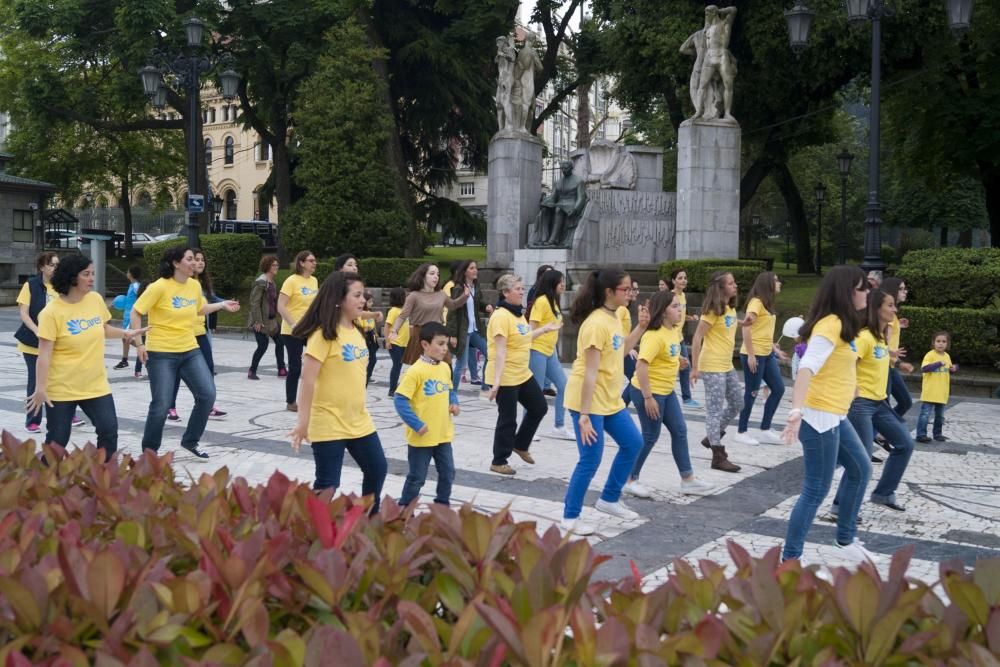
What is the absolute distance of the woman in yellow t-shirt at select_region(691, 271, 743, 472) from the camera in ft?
30.2

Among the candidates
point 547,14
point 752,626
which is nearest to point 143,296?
point 752,626

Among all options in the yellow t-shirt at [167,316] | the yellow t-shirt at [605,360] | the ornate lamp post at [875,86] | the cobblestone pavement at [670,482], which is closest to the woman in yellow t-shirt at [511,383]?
the cobblestone pavement at [670,482]

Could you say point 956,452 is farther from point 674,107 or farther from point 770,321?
point 674,107

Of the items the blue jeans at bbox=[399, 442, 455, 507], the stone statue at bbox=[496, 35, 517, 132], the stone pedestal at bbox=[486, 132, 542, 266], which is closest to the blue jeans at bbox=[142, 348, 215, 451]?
the blue jeans at bbox=[399, 442, 455, 507]

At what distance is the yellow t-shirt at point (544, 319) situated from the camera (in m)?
10.1

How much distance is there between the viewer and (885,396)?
7.07m

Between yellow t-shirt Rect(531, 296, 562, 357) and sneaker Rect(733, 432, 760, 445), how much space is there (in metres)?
2.07

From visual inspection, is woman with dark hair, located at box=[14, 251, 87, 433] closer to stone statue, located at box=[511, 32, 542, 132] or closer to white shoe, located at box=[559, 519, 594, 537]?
white shoe, located at box=[559, 519, 594, 537]

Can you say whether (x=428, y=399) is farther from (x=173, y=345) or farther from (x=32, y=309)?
(x=32, y=309)

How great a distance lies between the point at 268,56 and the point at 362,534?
3143cm

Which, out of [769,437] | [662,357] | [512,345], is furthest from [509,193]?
[662,357]

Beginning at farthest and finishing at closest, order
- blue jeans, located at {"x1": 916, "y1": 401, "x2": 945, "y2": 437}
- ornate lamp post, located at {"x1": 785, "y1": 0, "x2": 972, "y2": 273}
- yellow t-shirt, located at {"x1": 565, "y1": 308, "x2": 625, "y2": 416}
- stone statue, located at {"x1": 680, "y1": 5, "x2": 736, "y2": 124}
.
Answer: stone statue, located at {"x1": 680, "y1": 5, "x2": 736, "y2": 124}, ornate lamp post, located at {"x1": 785, "y1": 0, "x2": 972, "y2": 273}, blue jeans, located at {"x1": 916, "y1": 401, "x2": 945, "y2": 437}, yellow t-shirt, located at {"x1": 565, "y1": 308, "x2": 625, "y2": 416}

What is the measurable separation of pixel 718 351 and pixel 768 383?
1.61m

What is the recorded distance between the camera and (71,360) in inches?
283
